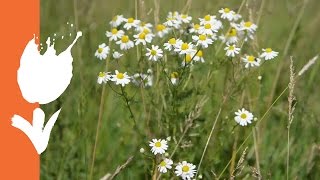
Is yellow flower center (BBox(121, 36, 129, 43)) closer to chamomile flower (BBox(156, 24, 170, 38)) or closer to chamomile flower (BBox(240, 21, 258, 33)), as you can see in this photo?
chamomile flower (BBox(156, 24, 170, 38))

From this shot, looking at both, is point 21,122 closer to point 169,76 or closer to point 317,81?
point 169,76

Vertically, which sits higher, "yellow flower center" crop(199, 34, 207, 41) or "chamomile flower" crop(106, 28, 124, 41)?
"chamomile flower" crop(106, 28, 124, 41)

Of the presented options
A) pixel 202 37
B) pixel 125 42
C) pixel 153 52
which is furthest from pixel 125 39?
pixel 202 37

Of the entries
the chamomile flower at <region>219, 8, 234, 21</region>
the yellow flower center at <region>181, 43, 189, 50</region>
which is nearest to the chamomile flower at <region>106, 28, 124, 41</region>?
the yellow flower center at <region>181, 43, 189, 50</region>

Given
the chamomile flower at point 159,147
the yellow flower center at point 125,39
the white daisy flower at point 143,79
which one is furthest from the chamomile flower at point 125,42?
the chamomile flower at point 159,147

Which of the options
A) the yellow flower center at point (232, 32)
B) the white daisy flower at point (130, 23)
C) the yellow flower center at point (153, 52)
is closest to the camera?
the yellow flower center at point (153, 52)

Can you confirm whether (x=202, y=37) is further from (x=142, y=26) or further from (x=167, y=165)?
(x=167, y=165)

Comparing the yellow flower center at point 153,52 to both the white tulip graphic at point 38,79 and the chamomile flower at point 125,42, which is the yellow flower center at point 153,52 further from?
the white tulip graphic at point 38,79

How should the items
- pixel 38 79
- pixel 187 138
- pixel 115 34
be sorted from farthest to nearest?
pixel 187 138 < pixel 115 34 < pixel 38 79
